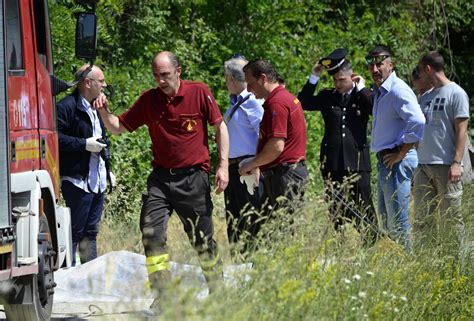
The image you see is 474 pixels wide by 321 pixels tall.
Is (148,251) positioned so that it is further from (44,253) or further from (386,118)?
(386,118)

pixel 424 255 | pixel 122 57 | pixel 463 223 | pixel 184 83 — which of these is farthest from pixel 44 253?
pixel 122 57

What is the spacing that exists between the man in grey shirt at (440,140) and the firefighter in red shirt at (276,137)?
1085 mm

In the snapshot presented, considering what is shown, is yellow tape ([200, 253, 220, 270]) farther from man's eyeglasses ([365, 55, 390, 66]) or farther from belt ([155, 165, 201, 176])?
man's eyeglasses ([365, 55, 390, 66])

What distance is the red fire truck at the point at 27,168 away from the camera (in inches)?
271

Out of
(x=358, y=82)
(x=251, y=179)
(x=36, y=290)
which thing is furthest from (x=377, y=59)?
(x=36, y=290)

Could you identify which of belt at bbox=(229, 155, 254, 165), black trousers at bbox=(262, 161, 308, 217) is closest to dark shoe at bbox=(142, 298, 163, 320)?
black trousers at bbox=(262, 161, 308, 217)

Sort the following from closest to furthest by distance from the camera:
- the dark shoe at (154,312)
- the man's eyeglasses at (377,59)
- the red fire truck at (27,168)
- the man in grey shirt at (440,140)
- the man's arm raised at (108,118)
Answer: the dark shoe at (154,312)
the red fire truck at (27,168)
the man's arm raised at (108,118)
the man in grey shirt at (440,140)
the man's eyeglasses at (377,59)

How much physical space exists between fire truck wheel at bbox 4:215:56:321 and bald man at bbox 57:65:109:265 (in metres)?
2.39

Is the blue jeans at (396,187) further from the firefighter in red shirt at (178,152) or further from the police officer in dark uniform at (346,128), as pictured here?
the firefighter in red shirt at (178,152)

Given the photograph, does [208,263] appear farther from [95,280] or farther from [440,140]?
[440,140]

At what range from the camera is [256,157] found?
972cm

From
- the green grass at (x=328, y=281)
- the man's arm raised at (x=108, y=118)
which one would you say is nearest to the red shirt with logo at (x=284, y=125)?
the man's arm raised at (x=108, y=118)

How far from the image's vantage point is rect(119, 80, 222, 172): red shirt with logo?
877 centimetres

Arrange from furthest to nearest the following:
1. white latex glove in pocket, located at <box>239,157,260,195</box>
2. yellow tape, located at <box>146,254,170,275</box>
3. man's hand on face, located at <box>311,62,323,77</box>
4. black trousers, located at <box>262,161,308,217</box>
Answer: man's hand on face, located at <box>311,62,323,77</box>
white latex glove in pocket, located at <box>239,157,260,195</box>
black trousers, located at <box>262,161,308,217</box>
yellow tape, located at <box>146,254,170,275</box>
